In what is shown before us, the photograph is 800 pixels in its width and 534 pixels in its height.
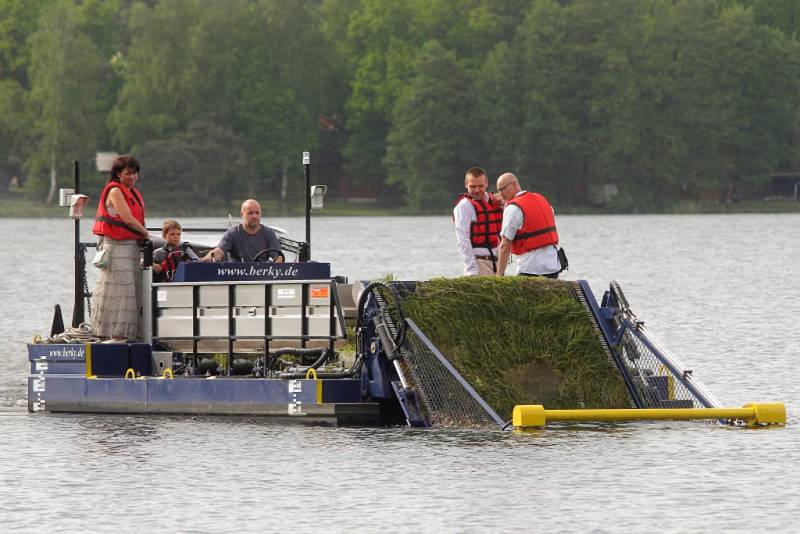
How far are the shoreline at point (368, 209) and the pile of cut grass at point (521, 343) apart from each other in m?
94.0

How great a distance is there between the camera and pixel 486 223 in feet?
59.7

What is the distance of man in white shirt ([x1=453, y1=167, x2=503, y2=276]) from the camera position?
1802cm

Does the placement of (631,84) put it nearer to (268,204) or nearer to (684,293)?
(268,204)

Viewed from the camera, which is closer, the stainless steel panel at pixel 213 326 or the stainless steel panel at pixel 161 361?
the stainless steel panel at pixel 213 326

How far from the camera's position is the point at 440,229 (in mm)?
100562

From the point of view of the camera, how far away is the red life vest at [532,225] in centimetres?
1762

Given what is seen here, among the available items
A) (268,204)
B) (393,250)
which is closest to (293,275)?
(393,250)

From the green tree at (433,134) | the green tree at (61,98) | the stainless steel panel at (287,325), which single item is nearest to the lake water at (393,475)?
the stainless steel panel at (287,325)

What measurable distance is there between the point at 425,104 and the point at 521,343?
103050mm

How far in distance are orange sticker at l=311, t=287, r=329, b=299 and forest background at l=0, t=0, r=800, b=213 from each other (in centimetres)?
9542

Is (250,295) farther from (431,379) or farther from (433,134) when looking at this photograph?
(433,134)

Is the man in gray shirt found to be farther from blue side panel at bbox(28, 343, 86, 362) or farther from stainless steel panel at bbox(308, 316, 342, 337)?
blue side panel at bbox(28, 343, 86, 362)

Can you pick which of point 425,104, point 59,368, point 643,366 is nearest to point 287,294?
point 59,368

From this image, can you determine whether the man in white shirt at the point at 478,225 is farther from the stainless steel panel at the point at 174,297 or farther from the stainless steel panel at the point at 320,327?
the stainless steel panel at the point at 174,297
